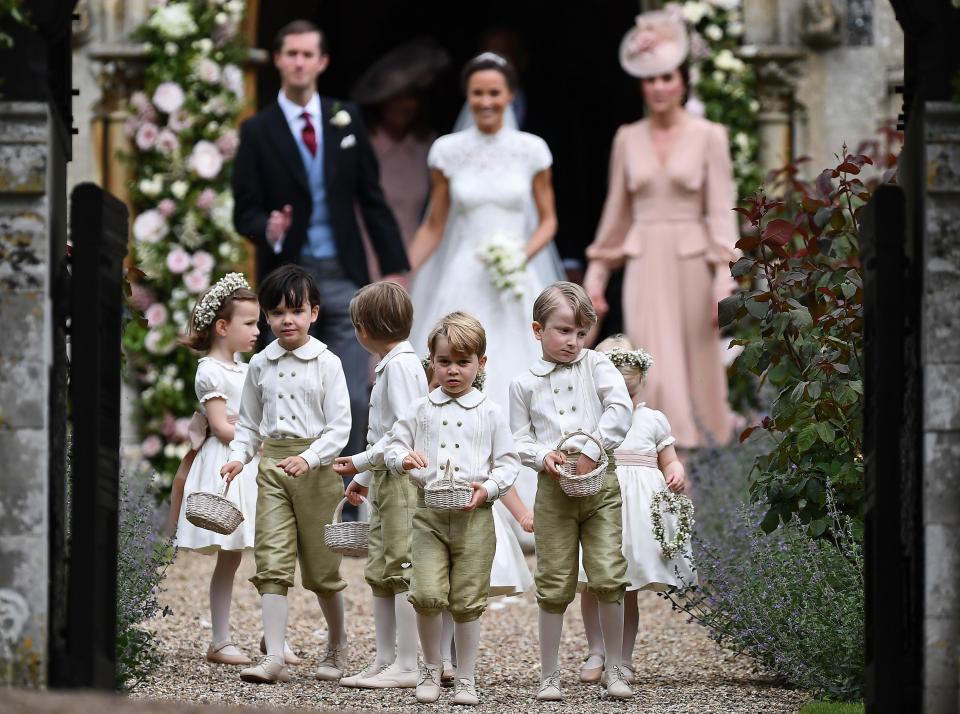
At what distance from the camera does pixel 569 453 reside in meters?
6.09

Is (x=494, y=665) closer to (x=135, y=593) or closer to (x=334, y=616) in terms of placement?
(x=334, y=616)

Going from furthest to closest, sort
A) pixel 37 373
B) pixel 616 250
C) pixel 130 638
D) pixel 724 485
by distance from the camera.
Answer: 1. pixel 616 250
2. pixel 724 485
3. pixel 130 638
4. pixel 37 373

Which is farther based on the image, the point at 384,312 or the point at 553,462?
the point at 384,312

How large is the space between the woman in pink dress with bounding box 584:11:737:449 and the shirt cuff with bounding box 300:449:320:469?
4.09m

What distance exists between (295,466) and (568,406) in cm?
88

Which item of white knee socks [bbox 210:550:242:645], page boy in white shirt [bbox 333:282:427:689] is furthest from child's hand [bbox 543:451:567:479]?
white knee socks [bbox 210:550:242:645]

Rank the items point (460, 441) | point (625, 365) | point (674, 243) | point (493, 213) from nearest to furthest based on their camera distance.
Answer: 1. point (460, 441)
2. point (625, 365)
3. point (493, 213)
4. point (674, 243)

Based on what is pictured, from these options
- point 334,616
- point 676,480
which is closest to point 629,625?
point 676,480

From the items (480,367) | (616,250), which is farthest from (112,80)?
(480,367)

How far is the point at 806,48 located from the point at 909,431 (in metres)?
6.35

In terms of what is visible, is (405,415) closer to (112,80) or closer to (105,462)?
(105,462)

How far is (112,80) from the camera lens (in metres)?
10.9

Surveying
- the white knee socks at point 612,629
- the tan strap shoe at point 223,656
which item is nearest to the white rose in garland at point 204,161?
the tan strap shoe at point 223,656

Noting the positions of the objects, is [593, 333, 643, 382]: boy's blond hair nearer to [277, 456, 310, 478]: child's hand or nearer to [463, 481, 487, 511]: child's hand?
[463, 481, 487, 511]: child's hand
